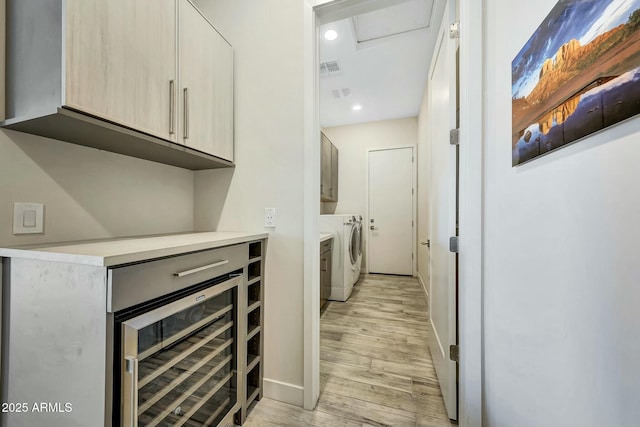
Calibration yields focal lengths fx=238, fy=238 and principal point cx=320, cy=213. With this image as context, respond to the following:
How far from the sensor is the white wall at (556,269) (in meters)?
0.48

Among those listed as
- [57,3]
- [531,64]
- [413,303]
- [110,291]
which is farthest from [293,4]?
[413,303]

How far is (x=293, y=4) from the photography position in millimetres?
1448

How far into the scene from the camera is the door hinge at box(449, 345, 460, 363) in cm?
127

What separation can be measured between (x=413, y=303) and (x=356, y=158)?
275cm

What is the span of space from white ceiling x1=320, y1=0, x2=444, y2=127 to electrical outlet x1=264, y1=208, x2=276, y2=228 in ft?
4.63

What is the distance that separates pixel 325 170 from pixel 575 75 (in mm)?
3194

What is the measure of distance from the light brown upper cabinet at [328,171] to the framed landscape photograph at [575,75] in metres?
2.81

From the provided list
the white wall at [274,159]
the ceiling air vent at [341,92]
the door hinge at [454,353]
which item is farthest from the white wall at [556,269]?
the ceiling air vent at [341,92]

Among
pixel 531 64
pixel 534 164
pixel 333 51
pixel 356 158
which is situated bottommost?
pixel 534 164

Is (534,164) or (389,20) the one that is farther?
(389,20)

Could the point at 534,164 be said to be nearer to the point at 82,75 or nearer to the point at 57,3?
the point at 82,75

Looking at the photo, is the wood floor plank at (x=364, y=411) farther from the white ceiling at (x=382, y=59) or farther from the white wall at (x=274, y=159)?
the white ceiling at (x=382, y=59)

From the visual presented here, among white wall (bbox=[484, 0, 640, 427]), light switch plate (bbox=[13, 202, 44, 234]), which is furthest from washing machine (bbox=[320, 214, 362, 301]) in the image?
light switch plate (bbox=[13, 202, 44, 234])

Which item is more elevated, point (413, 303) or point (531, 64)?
point (531, 64)
